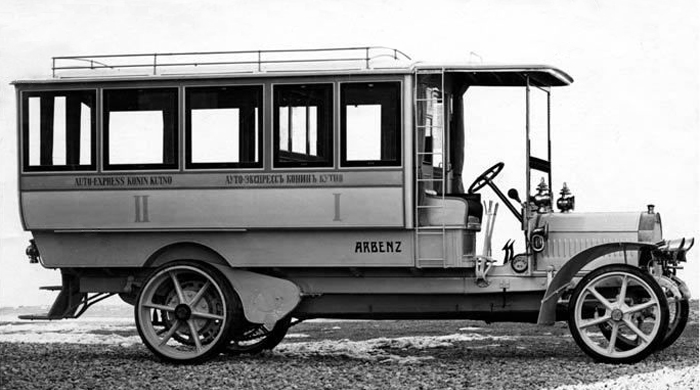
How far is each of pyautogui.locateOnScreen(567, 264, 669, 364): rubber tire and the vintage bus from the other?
23 millimetres

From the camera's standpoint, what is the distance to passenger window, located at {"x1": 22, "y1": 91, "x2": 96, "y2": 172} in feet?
50.0

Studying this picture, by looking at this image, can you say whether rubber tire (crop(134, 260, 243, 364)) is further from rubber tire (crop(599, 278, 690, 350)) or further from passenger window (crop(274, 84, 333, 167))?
rubber tire (crop(599, 278, 690, 350))

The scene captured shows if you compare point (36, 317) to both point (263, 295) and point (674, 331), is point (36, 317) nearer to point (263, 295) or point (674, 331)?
point (263, 295)

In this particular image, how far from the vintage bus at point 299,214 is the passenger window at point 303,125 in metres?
0.02

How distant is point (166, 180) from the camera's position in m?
15.0

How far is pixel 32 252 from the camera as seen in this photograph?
15617 millimetres

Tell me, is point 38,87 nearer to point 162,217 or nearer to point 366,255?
point 162,217

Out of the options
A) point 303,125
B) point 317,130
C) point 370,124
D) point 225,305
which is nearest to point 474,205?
point 370,124

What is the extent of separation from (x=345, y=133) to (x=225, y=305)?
88.5 inches

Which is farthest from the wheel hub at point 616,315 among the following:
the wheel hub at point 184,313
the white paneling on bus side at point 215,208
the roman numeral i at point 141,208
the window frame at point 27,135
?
the window frame at point 27,135

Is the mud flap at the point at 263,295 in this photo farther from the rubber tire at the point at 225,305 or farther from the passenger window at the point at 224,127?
the passenger window at the point at 224,127

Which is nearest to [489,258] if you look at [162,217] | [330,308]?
[330,308]

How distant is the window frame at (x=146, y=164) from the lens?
1501cm

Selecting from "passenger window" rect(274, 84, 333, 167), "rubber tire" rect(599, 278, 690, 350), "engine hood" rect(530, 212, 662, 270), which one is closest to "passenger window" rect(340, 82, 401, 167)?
"passenger window" rect(274, 84, 333, 167)
